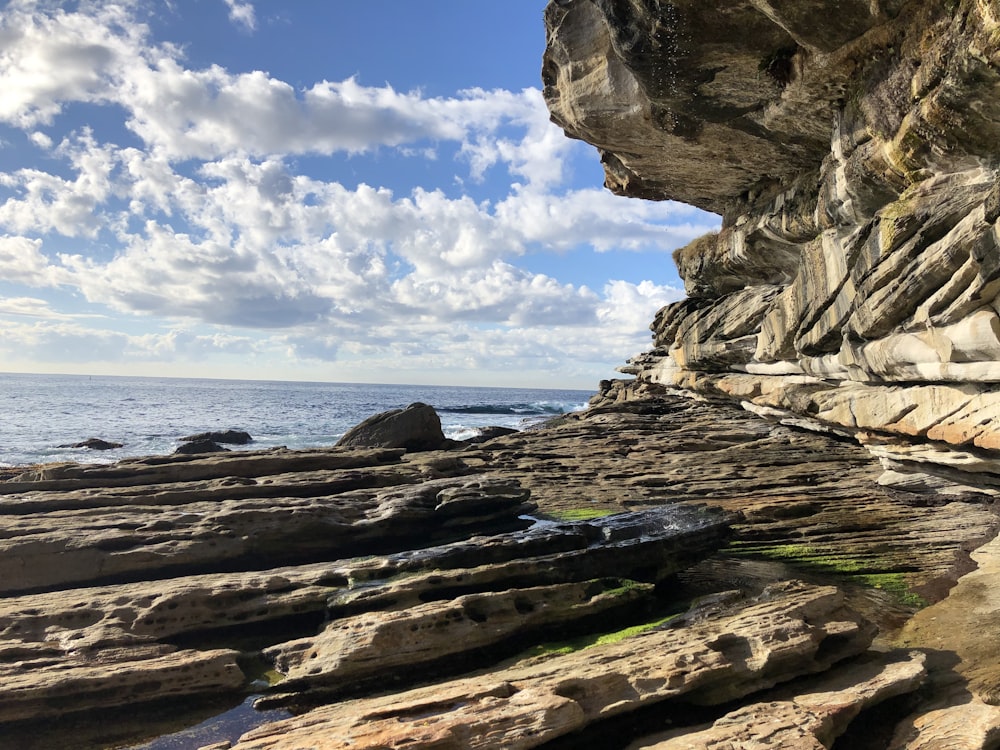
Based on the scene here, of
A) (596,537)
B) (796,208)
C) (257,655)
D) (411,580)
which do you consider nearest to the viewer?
(257,655)

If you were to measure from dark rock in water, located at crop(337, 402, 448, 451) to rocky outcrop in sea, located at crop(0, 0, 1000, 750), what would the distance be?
24.4 feet

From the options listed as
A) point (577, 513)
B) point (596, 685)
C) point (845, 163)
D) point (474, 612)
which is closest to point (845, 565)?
point (577, 513)

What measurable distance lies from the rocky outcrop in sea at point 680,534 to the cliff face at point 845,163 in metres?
0.09

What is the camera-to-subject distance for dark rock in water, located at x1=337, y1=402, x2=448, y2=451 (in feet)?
107

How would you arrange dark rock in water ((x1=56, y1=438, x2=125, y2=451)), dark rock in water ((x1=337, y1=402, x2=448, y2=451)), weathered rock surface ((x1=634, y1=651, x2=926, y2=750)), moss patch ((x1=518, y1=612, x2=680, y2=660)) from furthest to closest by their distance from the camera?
dark rock in water ((x1=56, y1=438, x2=125, y2=451))
dark rock in water ((x1=337, y1=402, x2=448, y2=451))
moss patch ((x1=518, y1=612, x2=680, y2=660))
weathered rock surface ((x1=634, y1=651, x2=926, y2=750))

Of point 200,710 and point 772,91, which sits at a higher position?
point 772,91

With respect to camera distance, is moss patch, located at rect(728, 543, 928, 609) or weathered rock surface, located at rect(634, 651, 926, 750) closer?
weathered rock surface, located at rect(634, 651, 926, 750)

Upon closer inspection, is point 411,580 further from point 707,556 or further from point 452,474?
point 452,474

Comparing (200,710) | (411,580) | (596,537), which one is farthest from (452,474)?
(200,710)

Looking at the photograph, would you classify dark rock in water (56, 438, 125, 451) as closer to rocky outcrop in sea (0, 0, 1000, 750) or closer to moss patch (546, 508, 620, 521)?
rocky outcrop in sea (0, 0, 1000, 750)

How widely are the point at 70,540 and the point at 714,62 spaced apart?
19.9 metres

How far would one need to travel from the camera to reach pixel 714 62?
51.4 ft

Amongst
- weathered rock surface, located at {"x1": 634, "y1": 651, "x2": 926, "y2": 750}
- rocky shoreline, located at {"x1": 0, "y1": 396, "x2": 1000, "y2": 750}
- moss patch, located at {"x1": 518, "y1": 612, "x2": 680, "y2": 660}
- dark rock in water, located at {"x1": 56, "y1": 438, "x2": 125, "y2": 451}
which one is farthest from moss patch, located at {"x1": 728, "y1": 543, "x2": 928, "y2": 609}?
dark rock in water, located at {"x1": 56, "y1": 438, "x2": 125, "y2": 451}

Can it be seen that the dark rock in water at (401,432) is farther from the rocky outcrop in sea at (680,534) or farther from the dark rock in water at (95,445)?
the dark rock in water at (95,445)
